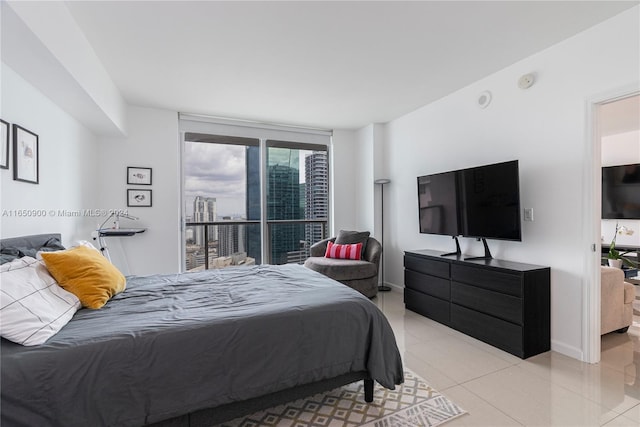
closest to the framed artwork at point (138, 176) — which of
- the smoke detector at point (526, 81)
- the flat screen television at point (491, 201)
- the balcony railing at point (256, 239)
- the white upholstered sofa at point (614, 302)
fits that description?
the balcony railing at point (256, 239)

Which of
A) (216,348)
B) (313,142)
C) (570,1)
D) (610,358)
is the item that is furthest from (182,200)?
(610,358)

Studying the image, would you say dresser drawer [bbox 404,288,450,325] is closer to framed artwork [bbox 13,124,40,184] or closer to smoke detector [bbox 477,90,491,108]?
smoke detector [bbox 477,90,491,108]

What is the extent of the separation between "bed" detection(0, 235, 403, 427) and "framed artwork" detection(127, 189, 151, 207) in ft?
6.19

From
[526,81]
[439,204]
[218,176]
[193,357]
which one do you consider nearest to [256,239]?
[218,176]

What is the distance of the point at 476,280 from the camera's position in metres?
2.89

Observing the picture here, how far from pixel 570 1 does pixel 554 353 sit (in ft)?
8.87

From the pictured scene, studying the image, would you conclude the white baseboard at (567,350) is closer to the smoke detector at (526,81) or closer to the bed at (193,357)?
the bed at (193,357)

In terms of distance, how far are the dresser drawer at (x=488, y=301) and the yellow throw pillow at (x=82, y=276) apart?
116 inches

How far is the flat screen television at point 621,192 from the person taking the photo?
4727 mm

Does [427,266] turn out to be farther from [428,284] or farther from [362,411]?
[362,411]

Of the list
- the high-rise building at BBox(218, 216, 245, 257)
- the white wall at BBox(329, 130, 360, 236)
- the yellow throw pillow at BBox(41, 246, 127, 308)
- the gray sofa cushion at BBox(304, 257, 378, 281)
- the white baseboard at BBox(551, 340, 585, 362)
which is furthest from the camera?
the white wall at BBox(329, 130, 360, 236)

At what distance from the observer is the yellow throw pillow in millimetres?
1768

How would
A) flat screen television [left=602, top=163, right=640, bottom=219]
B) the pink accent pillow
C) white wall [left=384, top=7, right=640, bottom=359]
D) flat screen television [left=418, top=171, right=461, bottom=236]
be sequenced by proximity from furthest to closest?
flat screen television [left=602, top=163, right=640, bottom=219]
the pink accent pillow
flat screen television [left=418, top=171, right=461, bottom=236]
white wall [left=384, top=7, right=640, bottom=359]

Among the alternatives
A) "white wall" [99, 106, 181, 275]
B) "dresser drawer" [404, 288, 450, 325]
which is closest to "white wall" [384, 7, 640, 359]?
"dresser drawer" [404, 288, 450, 325]
